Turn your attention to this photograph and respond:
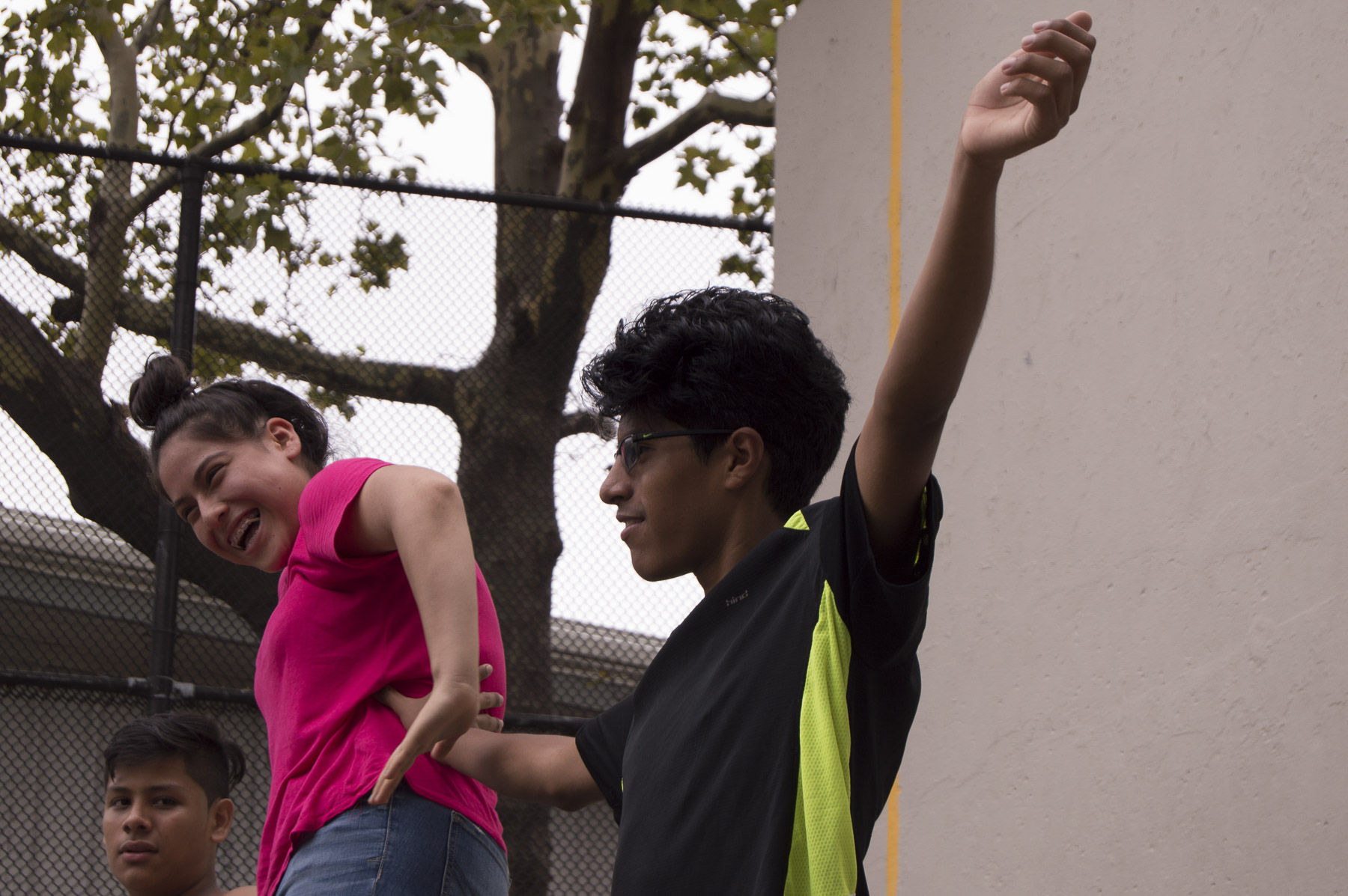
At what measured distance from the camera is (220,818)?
307cm

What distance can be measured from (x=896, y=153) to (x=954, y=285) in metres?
2.10

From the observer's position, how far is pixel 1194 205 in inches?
91.0

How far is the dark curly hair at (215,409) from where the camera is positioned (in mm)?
2074

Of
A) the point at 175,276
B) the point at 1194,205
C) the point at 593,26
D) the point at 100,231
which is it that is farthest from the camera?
the point at 593,26

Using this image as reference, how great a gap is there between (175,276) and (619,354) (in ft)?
8.34

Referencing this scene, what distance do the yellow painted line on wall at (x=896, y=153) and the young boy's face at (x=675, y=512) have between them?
1627 mm

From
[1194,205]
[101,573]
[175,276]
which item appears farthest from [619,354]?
[101,573]

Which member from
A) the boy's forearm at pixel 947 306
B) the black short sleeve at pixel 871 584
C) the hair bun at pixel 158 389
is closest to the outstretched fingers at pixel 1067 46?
the boy's forearm at pixel 947 306

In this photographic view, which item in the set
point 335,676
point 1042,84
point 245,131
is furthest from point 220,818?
point 245,131

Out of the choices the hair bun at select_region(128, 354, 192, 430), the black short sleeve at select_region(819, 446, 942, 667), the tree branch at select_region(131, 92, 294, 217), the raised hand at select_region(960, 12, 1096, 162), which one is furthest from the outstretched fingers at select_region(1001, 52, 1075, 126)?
the tree branch at select_region(131, 92, 294, 217)

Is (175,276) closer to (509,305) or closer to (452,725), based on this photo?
(509,305)

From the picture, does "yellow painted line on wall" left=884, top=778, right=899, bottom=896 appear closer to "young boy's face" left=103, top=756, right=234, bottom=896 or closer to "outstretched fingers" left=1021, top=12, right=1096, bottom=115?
"young boy's face" left=103, top=756, right=234, bottom=896

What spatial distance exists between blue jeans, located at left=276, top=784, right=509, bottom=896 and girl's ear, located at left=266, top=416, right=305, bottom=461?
644mm

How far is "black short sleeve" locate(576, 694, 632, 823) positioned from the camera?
1.71m
